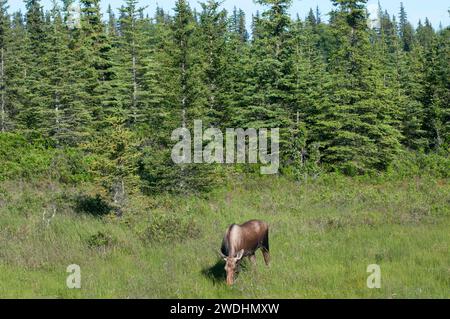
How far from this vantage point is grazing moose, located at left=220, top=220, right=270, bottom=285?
1010 centimetres

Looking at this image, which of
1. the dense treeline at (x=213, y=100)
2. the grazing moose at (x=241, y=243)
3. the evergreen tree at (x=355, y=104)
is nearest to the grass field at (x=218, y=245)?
the grazing moose at (x=241, y=243)

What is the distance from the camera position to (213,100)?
30.6 meters

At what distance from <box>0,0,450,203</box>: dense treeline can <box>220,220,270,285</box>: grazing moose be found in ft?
21.4

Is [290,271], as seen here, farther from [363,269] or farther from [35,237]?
[35,237]

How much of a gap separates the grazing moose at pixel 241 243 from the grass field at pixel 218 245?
374 millimetres

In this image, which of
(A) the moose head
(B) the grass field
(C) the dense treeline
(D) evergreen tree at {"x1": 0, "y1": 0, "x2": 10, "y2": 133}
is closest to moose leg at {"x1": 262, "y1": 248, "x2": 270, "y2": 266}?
(B) the grass field

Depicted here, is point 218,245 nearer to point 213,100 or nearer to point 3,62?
point 213,100

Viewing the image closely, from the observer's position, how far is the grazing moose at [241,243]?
1010cm

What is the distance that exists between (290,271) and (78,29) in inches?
1430

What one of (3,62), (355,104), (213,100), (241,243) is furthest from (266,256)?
(3,62)

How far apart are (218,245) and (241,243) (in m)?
2.60

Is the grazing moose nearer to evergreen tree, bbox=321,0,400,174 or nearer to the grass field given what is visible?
the grass field

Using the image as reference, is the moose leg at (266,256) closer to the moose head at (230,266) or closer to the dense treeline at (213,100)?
the moose head at (230,266)
